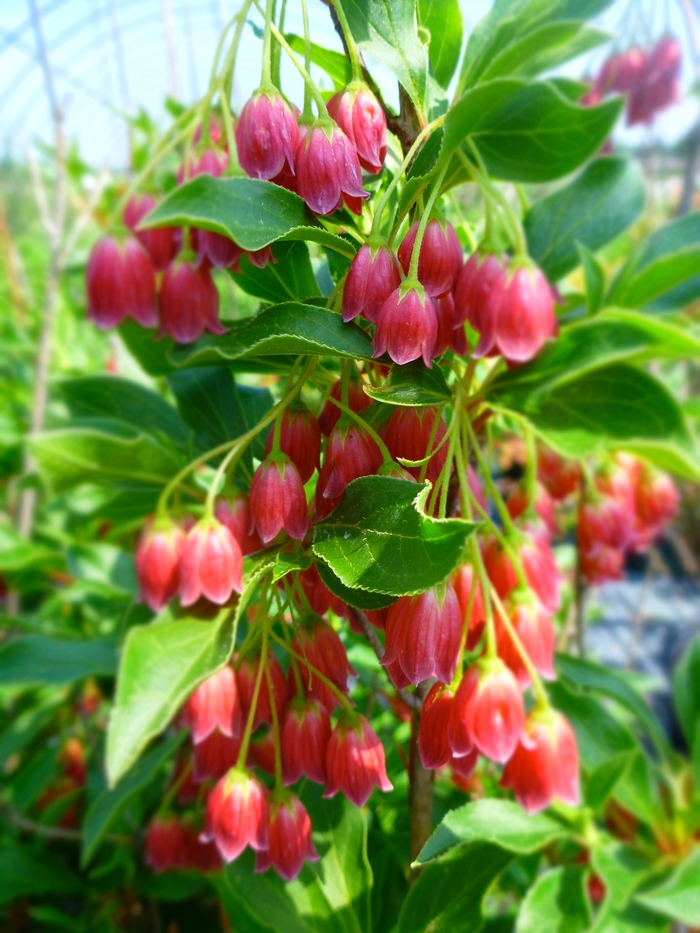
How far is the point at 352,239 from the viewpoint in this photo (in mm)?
721

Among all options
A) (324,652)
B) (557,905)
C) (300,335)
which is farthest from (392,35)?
(557,905)

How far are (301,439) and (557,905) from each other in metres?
0.87

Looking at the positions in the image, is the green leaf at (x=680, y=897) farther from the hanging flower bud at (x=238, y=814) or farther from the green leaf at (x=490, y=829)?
the hanging flower bud at (x=238, y=814)

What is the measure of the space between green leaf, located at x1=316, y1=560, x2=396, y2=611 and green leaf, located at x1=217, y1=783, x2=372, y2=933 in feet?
1.09

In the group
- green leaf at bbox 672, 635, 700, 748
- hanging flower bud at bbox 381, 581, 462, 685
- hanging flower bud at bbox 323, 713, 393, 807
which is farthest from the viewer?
green leaf at bbox 672, 635, 700, 748

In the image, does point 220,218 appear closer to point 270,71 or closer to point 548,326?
point 270,71

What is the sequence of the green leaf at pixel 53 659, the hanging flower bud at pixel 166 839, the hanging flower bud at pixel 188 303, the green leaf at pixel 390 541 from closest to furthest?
the green leaf at pixel 390 541, the hanging flower bud at pixel 188 303, the hanging flower bud at pixel 166 839, the green leaf at pixel 53 659

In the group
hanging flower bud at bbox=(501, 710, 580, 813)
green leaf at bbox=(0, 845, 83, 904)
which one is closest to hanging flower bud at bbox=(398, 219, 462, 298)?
hanging flower bud at bbox=(501, 710, 580, 813)

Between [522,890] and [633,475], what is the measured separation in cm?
88

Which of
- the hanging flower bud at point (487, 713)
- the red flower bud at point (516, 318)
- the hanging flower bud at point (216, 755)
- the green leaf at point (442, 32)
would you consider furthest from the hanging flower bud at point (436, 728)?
the green leaf at point (442, 32)

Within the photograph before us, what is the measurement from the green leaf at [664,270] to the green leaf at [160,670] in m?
0.57

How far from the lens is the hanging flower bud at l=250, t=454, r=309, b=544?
64 cm

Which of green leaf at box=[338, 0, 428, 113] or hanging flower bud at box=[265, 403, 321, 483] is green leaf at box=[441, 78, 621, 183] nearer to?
green leaf at box=[338, 0, 428, 113]

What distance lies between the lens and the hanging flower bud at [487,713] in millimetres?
626
